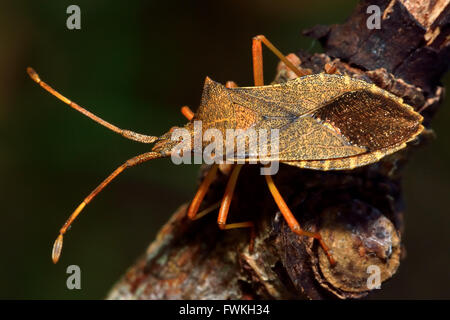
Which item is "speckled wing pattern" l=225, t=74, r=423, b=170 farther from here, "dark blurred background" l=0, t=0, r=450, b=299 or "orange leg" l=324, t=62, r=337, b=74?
"dark blurred background" l=0, t=0, r=450, b=299

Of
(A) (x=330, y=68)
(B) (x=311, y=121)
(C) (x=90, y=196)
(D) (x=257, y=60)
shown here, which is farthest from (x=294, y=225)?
(D) (x=257, y=60)

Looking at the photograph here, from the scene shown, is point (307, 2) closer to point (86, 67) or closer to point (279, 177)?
point (86, 67)

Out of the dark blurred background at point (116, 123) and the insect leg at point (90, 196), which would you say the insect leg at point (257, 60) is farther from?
the dark blurred background at point (116, 123)

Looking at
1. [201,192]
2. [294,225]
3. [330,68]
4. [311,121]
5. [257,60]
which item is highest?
[257,60]

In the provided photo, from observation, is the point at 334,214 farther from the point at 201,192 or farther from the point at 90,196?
the point at 90,196

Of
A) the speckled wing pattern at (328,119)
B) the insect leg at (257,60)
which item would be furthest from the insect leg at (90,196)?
the insect leg at (257,60)
